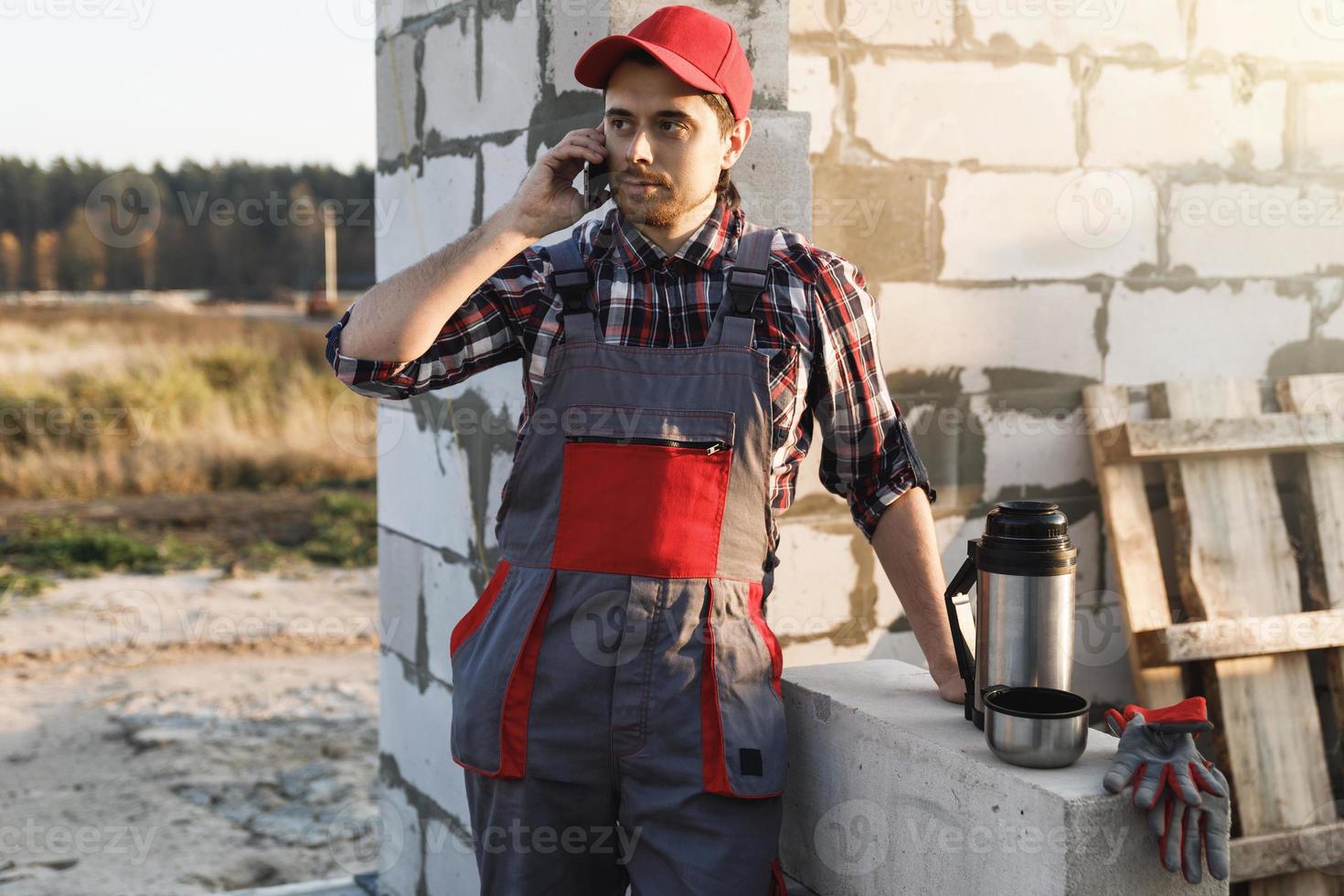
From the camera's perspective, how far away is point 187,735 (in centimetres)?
580

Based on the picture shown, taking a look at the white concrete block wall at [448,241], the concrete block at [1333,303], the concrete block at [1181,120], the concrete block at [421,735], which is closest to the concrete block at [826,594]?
the white concrete block wall at [448,241]

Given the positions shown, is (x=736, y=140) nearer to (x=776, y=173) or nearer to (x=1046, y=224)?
(x=776, y=173)

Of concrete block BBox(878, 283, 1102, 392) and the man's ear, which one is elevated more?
the man's ear

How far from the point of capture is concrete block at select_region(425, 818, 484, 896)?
134 inches

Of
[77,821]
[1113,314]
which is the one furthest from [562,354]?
[77,821]

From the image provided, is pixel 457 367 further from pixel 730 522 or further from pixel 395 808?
pixel 395 808

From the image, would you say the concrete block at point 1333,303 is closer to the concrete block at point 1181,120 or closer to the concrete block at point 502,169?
the concrete block at point 1181,120

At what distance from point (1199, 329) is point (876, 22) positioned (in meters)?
1.40

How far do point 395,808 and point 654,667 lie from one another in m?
2.13

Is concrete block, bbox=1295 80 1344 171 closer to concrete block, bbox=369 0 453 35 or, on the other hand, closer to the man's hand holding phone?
concrete block, bbox=369 0 453 35

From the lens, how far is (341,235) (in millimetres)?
38406

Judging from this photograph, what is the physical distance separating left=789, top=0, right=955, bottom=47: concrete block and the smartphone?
1183mm

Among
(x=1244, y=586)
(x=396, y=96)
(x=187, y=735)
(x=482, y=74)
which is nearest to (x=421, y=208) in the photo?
(x=396, y=96)

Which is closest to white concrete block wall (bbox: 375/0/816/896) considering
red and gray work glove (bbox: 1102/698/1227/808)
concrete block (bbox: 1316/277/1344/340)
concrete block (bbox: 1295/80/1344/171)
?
red and gray work glove (bbox: 1102/698/1227/808)
